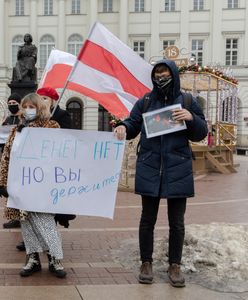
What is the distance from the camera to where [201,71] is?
19.7 m

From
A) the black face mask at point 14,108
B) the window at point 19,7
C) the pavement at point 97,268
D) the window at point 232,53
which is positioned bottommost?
the pavement at point 97,268

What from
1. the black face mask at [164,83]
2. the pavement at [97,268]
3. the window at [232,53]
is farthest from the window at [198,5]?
the black face mask at [164,83]

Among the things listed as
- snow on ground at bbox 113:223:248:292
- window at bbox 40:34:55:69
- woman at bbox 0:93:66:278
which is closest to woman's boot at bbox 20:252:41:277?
woman at bbox 0:93:66:278

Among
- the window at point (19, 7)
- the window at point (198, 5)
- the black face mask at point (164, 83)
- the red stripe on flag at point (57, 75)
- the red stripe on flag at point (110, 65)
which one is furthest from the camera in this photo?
the window at point (19, 7)

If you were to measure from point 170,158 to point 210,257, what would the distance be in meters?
1.31

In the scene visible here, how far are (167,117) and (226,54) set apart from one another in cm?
4540

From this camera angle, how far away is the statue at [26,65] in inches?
592

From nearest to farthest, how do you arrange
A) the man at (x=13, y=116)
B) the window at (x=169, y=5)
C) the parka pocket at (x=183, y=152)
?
the parka pocket at (x=183, y=152)
the man at (x=13, y=116)
the window at (x=169, y=5)

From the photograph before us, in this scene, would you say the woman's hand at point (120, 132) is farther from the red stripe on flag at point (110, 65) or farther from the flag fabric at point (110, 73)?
the red stripe on flag at point (110, 65)

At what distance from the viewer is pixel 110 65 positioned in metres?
6.00

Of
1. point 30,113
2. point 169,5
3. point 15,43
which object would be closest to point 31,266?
point 30,113

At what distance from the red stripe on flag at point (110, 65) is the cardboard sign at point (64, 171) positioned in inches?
41.9

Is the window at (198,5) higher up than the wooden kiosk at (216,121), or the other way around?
the window at (198,5)

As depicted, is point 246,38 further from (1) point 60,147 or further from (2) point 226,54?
(1) point 60,147
